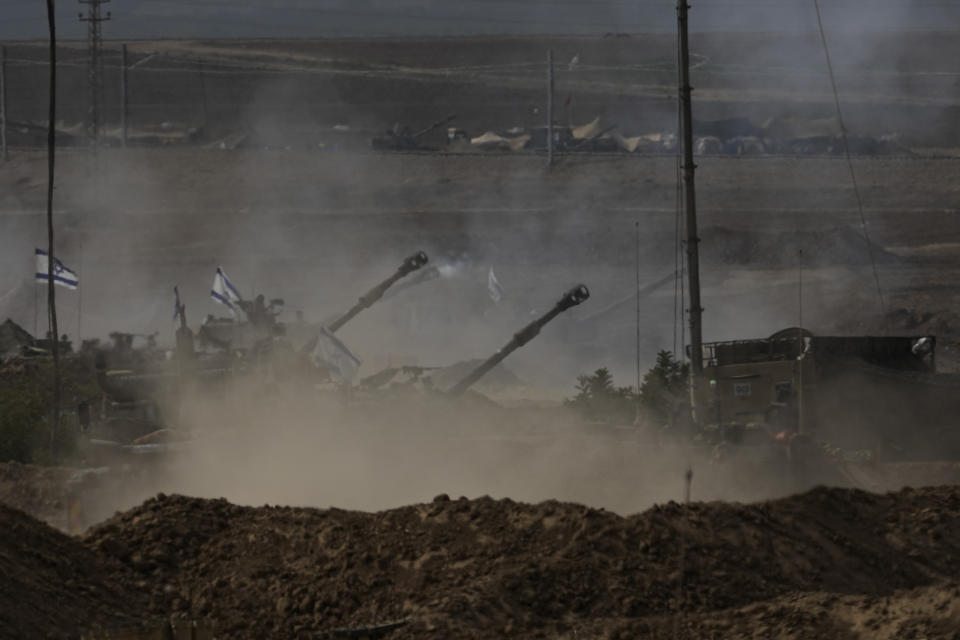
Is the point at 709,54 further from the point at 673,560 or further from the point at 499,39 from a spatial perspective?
the point at 673,560

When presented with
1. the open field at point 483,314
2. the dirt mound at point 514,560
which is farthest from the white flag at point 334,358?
the dirt mound at point 514,560

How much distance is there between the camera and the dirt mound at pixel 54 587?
38.5ft

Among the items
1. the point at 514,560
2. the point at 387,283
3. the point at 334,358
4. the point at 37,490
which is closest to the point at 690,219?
the point at 334,358

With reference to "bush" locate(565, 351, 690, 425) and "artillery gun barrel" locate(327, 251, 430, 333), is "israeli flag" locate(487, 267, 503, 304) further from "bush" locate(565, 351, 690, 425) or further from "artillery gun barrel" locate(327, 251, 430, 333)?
"bush" locate(565, 351, 690, 425)

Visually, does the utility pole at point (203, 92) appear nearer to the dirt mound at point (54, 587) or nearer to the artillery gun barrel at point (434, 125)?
the artillery gun barrel at point (434, 125)

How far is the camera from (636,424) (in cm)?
2658

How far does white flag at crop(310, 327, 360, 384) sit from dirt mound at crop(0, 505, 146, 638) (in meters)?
15.1

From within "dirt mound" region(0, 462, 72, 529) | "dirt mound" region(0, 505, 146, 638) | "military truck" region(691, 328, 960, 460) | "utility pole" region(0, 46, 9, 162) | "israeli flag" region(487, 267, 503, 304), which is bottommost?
"dirt mound" region(0, 505, 146, 638)

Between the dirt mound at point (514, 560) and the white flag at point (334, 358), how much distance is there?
1420 cm

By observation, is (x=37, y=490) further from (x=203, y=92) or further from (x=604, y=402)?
(x=203, y=92)

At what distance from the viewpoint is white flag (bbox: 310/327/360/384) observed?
29125mm

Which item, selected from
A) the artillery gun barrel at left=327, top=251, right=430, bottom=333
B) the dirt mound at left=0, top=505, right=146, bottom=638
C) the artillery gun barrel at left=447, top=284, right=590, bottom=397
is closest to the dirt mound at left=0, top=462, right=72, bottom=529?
the artillery gun barrel at left=447, top=284, right=590, bottom=397

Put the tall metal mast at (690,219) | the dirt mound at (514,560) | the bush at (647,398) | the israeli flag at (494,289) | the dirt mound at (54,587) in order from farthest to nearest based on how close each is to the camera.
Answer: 1. the israeli flag at (494,289)
2. the bush at (647,398)
3. the tall metal mast at (690,219)
4. the dirt mound at (514,560)
5. the dirt mound at (54,587)

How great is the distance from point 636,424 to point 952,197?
37252 millimetres
